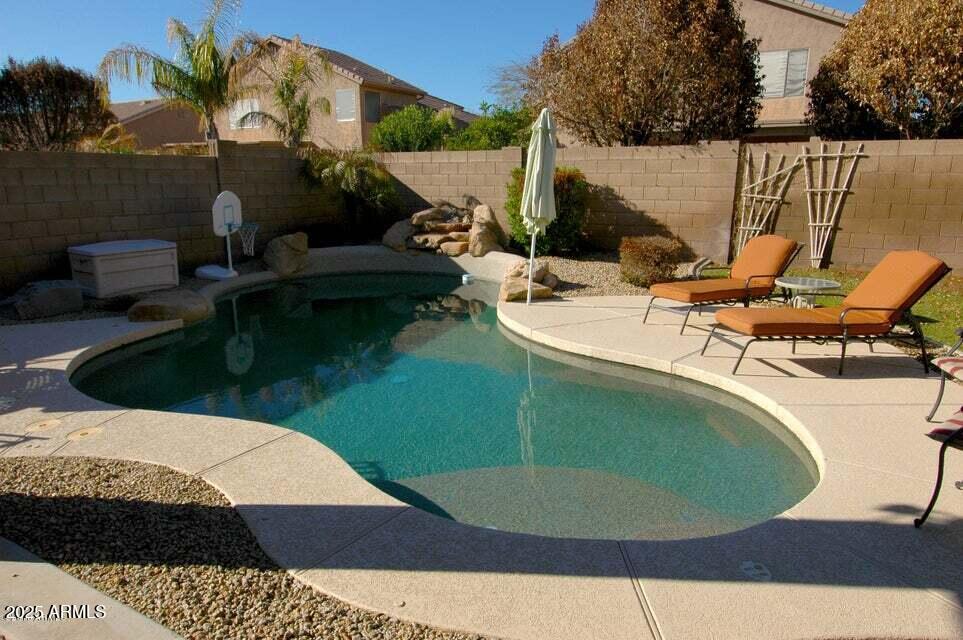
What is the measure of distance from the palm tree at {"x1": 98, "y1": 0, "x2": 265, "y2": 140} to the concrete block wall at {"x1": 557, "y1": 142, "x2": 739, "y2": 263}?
25.1ft

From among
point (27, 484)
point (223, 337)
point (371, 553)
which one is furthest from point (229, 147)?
point (371, 553)

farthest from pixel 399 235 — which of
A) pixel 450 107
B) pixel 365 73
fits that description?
pixel 450 107

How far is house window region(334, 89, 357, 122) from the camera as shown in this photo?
2462 centimetres

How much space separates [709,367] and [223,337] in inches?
226

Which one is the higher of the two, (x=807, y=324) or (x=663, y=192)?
(x=663, y=192)

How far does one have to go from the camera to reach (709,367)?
5.75m

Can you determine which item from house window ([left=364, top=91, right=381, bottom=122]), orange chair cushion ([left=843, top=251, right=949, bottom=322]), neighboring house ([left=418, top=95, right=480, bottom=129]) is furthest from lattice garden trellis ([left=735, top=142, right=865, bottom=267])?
neighboring house ([left=418, top=95, right=480, bottom=129])

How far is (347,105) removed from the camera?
24.8m

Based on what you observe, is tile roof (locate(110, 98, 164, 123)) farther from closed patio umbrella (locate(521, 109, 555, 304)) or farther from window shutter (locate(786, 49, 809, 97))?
closed patio umbrella (locate(521, 109, 555, 304))

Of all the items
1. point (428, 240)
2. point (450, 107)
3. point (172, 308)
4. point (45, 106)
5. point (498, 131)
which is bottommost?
point (172, 308)

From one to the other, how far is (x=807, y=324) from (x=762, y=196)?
18.5 feet

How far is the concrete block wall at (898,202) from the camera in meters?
8.98

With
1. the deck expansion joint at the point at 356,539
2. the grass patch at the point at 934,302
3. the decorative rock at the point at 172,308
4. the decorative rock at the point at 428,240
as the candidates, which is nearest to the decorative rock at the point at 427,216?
the decorative rock at the point at 428,240

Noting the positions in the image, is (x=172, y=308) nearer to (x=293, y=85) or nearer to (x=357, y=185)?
(x=357, y=185)
